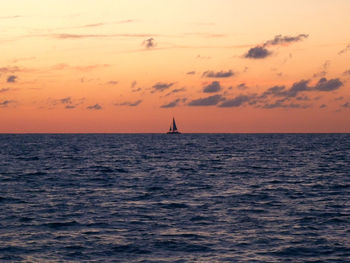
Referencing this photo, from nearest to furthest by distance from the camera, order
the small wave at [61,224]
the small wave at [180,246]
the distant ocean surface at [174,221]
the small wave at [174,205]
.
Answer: the distant ocean surface at [174,221] < the small wave at [180,246] < the small wave at [61,224] < the small wave at [174,205]

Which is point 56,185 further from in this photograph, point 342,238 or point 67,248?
point 342,238

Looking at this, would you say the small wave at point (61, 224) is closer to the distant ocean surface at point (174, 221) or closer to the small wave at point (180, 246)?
the distant ocean surface at point (174, 221)

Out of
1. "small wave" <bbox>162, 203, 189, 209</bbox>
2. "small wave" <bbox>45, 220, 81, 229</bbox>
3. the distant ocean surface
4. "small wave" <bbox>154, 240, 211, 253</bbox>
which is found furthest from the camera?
"small wave" <bbox>162, 203, 189, 209</bbox>

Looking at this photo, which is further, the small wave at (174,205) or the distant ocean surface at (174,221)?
the small wave at (174,205)

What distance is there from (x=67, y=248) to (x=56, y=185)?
79.5 ft

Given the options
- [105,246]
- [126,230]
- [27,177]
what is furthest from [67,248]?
[27,177]

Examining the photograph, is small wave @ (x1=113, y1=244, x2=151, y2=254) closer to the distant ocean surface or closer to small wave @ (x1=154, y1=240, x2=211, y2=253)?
the distant ocean surface

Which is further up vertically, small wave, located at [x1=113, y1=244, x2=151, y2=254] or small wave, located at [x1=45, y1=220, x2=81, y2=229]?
small wave, located at [x1=45, y1=220, x2=81, y2=229]

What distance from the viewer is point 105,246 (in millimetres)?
21953

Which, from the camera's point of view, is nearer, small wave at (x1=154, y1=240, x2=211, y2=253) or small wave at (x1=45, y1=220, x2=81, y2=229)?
small wave at (x1=154, y1=240, x2=211, y2=253)

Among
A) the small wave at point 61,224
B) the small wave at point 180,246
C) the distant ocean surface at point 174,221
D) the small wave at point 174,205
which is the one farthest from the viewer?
the small wave at point 174,205

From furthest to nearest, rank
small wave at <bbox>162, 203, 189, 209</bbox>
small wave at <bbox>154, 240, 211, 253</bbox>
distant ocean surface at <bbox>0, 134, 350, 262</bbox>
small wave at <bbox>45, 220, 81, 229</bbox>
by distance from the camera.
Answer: small wave at <bbox>162, 203, 189, 209</bbox>, small wave at <bbox>45, 220, 81, 229</bbox>, small wave at <bbox>154, 240, 211, 253</bbox>, distant ocean surface at <bbox>0, 134, 350, 262</bbox>

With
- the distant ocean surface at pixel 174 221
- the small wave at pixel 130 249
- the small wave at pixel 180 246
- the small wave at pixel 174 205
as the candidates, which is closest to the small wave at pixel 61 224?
the distant ocean surface at pixel 174 221

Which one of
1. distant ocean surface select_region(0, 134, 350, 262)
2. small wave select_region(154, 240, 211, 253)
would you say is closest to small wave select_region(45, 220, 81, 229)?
distant ocean surface select_region(0, 134, 350, 262)
